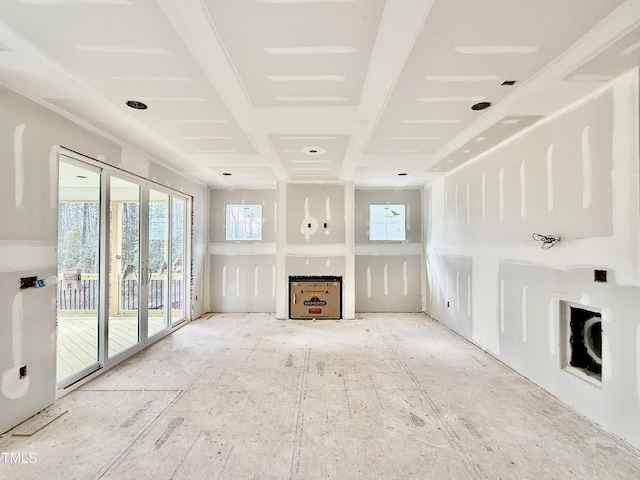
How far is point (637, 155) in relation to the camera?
204 cm

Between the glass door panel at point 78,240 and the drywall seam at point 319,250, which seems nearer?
the glass door panel at point 78,240

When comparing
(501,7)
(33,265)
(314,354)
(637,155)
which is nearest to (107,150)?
(33,265)

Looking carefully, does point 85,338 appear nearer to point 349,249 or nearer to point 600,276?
point 349,249

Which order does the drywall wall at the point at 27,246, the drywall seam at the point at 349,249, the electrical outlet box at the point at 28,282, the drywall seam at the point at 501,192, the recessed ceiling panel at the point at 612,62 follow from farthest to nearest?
the drywall seam at the point at 349,249
the drywall seam at the point at 501,192
the electrical outlet box at the point at 28,282
the drywall wall at the point at 27,246
the recessed ceiling panel at the point at 612,62

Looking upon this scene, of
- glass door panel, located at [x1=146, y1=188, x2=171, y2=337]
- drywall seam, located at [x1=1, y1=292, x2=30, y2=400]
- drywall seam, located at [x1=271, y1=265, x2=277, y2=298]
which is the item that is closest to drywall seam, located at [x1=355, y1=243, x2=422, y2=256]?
drywall seam, located at [x1=271, y1=265, x2=277, y2=298]

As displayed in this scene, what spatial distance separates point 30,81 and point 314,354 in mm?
3587

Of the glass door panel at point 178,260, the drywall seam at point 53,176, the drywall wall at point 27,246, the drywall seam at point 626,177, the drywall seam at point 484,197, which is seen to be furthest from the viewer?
the glass door panel at point 178,260

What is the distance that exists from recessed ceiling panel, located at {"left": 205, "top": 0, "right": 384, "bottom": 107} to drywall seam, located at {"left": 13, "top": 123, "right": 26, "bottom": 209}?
175 centimetres

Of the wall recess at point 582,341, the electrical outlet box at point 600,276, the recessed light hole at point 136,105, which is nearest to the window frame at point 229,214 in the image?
the recessed light hole at point 136,105

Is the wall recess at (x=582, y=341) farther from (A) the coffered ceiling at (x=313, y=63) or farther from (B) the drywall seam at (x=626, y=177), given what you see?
(A) the coffered ceiling at (x=313, y=63)

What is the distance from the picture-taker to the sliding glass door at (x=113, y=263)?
327cm

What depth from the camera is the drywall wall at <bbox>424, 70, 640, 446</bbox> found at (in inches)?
83.1

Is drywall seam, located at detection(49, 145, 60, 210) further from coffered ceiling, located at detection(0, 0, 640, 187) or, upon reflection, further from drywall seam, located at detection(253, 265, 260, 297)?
drywall seam, located at detection(253, 265, 260, 297)

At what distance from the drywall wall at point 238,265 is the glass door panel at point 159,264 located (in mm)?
1447
